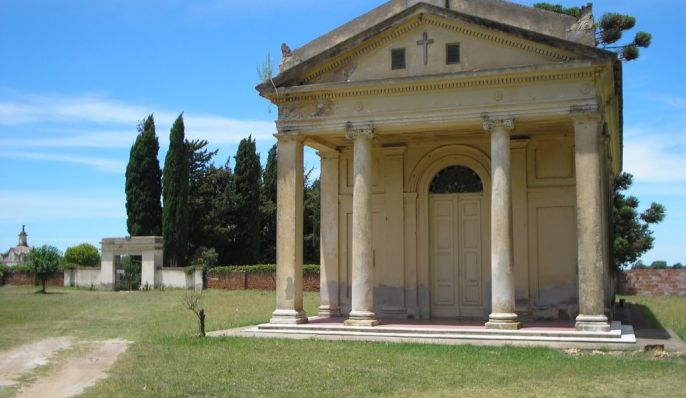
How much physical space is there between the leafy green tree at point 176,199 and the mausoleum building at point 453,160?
2721 cm

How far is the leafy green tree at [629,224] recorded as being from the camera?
36406 millimetres

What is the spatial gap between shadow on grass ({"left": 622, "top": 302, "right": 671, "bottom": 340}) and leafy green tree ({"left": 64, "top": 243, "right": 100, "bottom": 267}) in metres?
39.0

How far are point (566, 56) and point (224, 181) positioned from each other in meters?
40.1

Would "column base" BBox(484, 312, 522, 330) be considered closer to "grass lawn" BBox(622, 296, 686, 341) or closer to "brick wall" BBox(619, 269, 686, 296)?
"grass lawn" BBox(622, 296, 686, 341)

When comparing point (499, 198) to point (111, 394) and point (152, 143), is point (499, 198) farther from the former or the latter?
point (152, 143)

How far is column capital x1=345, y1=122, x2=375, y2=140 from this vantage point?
16031 millimetres

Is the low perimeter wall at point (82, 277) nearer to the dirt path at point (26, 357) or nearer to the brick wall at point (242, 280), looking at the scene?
the brick wall at point (242, 280)

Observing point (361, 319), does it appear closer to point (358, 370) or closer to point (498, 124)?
point (358, 370)

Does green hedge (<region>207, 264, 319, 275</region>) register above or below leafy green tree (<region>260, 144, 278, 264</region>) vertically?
below

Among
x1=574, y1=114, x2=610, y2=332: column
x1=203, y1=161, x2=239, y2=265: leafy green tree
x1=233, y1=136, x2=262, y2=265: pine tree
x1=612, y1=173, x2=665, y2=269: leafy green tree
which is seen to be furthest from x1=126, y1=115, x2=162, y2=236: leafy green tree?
x1=574, y1=114, x2=610, y2=332: column

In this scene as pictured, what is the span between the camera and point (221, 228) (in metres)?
48.0

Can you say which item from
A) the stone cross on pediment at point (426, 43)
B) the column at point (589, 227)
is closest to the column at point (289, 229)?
the stone cross on pediment at point (426, 43)

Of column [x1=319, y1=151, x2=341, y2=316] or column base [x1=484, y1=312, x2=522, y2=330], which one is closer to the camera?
column base [x1=484, y1=312, x2=522, y2=330]

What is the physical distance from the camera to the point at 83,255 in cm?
5144
